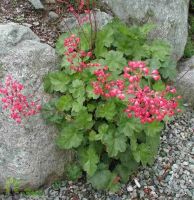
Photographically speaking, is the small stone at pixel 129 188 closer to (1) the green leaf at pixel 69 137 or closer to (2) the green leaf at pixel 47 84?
(1) the green leaf at pixel 69 137

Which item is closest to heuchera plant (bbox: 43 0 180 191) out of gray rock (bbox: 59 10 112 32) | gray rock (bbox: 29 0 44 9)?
gray rock (bbox: 59 10 112 32)

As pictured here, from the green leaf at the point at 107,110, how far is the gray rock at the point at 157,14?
1.27 meters

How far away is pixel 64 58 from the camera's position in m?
3.50

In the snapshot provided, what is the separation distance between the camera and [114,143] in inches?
126

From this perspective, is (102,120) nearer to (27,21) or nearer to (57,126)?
(57,126)

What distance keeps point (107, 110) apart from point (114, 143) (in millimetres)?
261

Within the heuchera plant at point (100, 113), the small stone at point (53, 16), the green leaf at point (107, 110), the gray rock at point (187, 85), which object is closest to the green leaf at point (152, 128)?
the heuchera plant at point (100, 113)

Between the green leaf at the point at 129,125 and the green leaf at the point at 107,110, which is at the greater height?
the green leaf at the point at 107,110

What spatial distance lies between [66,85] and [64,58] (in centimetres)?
25

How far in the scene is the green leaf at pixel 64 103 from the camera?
130 inches

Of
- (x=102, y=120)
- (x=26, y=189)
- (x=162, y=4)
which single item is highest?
(x=162, y=4)

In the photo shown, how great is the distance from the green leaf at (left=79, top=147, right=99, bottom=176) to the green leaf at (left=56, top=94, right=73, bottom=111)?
1.23ft

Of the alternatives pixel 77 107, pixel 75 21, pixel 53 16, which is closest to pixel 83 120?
pixel 77 107

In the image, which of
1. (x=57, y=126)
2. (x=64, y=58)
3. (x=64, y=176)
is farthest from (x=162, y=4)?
(x=64, y=176)
